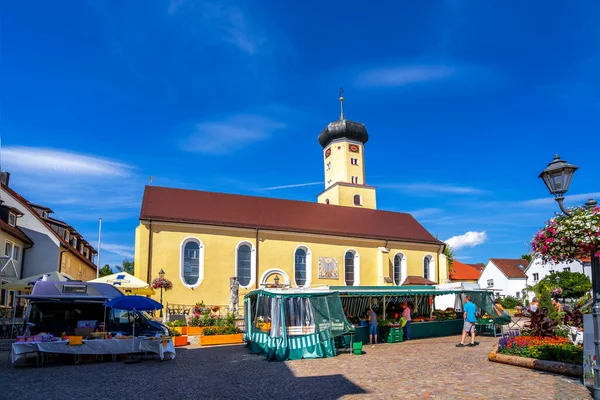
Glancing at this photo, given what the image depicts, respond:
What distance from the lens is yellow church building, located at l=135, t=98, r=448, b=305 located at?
101ft

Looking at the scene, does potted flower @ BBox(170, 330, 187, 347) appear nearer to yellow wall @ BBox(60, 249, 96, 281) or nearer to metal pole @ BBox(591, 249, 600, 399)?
metal pole @ BBox(591, 249, 600, 399)

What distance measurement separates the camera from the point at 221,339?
21125mm

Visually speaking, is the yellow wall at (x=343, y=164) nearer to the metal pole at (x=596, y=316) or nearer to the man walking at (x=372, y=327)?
the man walking at (x=372, y=327)

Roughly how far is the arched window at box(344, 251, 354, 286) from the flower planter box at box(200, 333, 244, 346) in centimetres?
1625

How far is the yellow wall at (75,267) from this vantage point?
34.7 metres

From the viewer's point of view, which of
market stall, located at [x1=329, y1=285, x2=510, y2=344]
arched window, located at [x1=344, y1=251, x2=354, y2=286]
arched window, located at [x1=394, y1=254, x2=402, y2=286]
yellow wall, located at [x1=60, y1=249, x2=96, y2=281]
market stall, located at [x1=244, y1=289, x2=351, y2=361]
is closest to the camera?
market stall, located at [x1=244, y1=289, x2=351, y2=361]

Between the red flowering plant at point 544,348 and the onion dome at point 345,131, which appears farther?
the onion dome at point 345,131

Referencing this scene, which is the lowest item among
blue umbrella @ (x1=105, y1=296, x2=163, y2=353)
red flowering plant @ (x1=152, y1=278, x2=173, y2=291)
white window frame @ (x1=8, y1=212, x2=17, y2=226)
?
blue umbrella @ (x1=105, y1=296, x2=163, y2=353)

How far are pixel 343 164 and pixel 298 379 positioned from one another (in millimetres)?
35601

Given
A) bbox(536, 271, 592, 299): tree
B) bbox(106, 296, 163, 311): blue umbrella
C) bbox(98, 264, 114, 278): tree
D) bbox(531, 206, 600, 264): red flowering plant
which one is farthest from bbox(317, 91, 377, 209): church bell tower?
bbox(531, 206, 600, 264): red flowering plant

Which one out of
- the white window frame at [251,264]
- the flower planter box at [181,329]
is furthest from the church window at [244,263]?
the flower planter box at [181,329]

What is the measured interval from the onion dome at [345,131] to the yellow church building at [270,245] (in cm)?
534

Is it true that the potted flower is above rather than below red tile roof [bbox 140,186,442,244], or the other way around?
below

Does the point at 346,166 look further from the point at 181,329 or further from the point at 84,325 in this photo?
the point at 84,325
